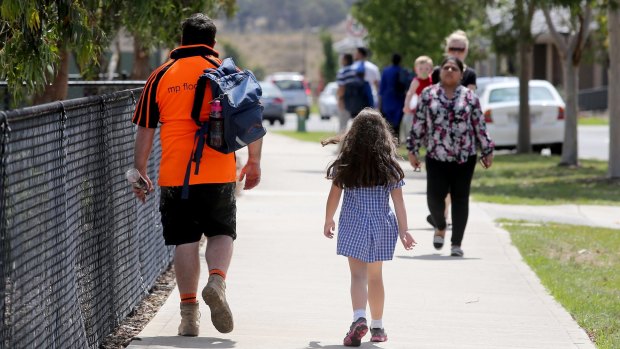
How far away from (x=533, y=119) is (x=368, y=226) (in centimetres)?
1909

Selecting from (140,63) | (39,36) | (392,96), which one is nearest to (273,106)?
(392,96)

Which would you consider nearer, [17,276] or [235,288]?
[17,276]

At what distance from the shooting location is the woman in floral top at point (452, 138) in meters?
10.8

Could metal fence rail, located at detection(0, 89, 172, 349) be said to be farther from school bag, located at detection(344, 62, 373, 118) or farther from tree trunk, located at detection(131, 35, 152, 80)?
school bag, located at detection(344, 62, 373, 118)

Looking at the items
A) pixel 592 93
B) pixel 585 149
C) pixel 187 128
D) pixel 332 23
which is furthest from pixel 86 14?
pixel 332 23

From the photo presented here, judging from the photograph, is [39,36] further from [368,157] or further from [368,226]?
[368,226]

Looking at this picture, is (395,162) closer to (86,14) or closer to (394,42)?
(86,14)

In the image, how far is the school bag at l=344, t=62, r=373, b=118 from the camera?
62.5 ft

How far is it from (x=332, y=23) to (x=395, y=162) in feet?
623

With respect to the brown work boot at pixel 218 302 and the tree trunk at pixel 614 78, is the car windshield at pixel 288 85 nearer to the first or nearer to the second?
the tree trunk at pixel 614 78

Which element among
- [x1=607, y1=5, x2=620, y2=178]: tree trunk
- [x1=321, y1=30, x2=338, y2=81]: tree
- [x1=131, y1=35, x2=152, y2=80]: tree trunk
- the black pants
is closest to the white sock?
the black pants

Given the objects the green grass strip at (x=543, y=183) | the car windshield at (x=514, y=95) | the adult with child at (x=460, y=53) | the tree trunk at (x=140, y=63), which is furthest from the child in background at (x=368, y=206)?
the car windshield at (x=514, y=95)

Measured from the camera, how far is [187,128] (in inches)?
281

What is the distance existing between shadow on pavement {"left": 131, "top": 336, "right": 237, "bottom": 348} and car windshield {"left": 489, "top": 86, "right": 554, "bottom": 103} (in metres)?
20.0
